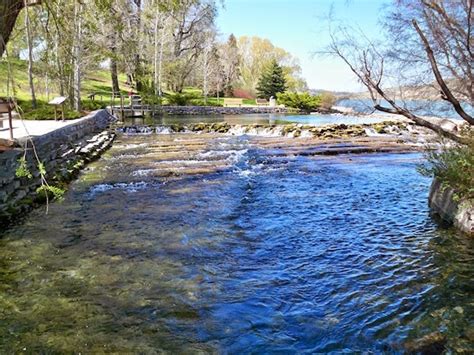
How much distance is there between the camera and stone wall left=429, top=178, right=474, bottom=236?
244 inches

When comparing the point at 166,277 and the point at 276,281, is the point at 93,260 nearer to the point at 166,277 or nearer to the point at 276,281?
the point at 166,277

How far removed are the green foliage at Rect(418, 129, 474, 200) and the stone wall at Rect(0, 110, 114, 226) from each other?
5.79 metres

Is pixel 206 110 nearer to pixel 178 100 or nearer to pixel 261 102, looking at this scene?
pixel 178 100

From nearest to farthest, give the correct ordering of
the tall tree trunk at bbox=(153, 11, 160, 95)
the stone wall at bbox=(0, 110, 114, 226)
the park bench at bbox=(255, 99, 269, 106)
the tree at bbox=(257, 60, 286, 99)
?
1. the stone wall at bbox=(0, 110, 114, 226)
2. the tall tree trunk at bbox=(153, 11, 160, 95)
3. the park bench at bbox=(255, 99, 269, 106)
4. the tree at bbox=(257, 60, 286, 99)

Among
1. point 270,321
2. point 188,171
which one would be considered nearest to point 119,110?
point 188,171

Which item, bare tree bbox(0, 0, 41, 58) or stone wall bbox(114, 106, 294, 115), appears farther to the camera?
stone wall bbox(114, 106, 294, 115)

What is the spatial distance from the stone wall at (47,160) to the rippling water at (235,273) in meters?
0.45

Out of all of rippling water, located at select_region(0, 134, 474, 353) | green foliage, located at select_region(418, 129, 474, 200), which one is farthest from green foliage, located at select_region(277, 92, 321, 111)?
green foliage, located at select_region(418, 129, 474, 200)

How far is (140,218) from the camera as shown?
7.17 metres

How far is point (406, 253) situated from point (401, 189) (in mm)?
4192

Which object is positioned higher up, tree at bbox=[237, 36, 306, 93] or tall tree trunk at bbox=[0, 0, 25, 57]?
tree at bbox=[237, 36, 306, 93]

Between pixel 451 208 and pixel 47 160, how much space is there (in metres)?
8.15

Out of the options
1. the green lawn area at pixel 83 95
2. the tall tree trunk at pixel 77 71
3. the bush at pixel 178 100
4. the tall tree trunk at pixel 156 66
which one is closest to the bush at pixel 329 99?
the green lawn area at pixel 83 95

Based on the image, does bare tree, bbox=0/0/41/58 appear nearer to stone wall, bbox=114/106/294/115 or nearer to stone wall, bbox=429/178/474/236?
stone wall, bbox=429/178/474/236
